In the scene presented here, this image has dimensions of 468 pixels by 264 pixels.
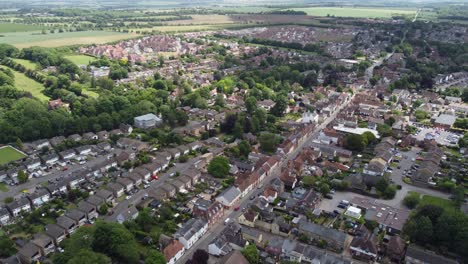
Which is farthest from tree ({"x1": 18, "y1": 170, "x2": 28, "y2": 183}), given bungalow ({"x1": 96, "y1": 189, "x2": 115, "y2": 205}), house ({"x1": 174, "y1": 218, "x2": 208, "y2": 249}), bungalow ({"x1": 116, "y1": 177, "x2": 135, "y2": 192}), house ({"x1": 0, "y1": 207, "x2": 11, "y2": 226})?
house ({"x1": 174, "y1": 218, "x2": 208, "y2": 249})

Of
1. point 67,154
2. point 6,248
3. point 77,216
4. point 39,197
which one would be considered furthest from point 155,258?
point 67,154

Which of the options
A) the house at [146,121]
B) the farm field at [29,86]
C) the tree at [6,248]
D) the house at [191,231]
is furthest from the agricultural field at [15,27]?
the house at [191,231]

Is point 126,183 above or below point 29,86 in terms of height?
above

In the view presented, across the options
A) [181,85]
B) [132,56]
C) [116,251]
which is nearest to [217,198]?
[116,251]

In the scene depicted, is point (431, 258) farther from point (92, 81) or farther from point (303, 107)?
point (92, 81)

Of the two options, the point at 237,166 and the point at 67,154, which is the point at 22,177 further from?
the point at 237,166

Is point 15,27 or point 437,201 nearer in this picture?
point 437,201
